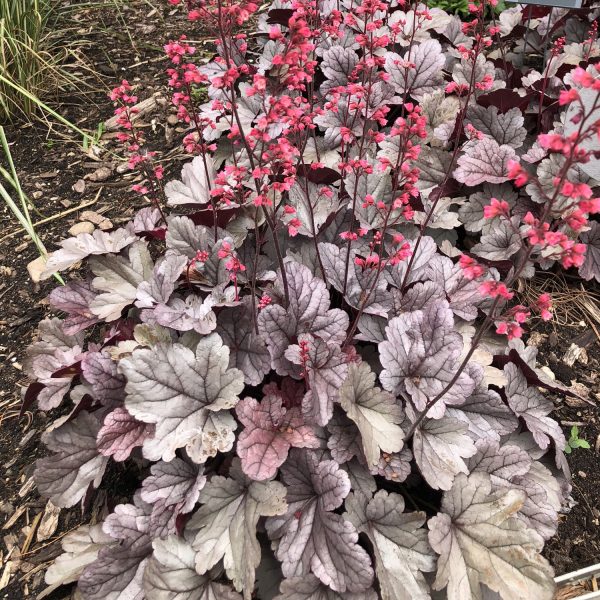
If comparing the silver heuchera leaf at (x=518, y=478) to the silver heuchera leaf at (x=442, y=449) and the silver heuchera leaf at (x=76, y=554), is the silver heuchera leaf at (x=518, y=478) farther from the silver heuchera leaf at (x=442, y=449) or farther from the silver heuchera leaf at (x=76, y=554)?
the silver heuchera leaf at (x=76, y=554)

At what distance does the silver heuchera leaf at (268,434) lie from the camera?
1776mm

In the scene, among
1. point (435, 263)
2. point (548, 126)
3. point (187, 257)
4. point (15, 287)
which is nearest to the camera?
point (187, 257)

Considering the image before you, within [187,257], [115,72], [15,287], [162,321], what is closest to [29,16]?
[115,72]

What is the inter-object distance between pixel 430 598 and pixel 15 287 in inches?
86.4

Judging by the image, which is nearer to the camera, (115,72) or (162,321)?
(162,321)

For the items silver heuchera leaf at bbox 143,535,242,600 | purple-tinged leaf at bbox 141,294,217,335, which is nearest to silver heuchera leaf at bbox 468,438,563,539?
silver heuchera leaf at bbox 143,535,242,600

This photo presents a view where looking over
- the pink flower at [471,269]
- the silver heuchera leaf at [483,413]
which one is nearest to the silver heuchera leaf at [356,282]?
the silver heuchera leaf at [483,413]

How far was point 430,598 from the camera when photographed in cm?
174

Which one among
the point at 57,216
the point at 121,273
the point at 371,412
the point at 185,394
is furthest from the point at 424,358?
the point at 57,216

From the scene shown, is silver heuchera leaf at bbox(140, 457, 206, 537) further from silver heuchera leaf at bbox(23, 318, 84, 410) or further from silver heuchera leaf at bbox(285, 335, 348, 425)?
silver heuchera leaf at bbox(23, 318, 84, 410)

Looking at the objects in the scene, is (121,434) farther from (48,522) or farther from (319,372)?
(319,372)

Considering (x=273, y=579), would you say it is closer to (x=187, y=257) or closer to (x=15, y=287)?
(x=187, y=257)

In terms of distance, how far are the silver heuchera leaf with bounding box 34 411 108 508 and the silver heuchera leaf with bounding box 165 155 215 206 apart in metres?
→ 0.96

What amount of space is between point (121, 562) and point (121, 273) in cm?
105
